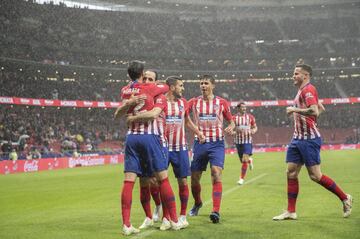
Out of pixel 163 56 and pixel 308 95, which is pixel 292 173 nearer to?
pixel 308 95

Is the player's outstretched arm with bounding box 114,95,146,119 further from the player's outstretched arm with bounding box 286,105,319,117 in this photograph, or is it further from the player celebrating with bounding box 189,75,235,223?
the player's outstretched arm with bounding box 286,105,319,117

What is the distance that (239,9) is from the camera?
252 feet

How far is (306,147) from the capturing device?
8.39 m

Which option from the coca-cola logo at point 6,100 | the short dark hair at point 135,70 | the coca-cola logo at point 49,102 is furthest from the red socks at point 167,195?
the coca-cola logo at point 49,102

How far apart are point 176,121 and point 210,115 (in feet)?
2.08

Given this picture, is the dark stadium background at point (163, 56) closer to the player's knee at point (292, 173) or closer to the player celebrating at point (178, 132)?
the player celebrating at point (178, 132)

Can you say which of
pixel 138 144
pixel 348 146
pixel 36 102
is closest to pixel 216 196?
pixel 138 144

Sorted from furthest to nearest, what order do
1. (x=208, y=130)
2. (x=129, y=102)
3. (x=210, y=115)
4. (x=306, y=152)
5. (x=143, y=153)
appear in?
(x=210, y=115)
(x=208, y=130)
(x=306, y=152)
(x=143, y=153)
(x=129, y=102)

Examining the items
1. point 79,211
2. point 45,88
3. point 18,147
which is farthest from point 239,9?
point 79,211

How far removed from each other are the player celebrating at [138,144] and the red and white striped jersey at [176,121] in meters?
1.74

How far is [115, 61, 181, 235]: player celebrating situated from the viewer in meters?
7.25

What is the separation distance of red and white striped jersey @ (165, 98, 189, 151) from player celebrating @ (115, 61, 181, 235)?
1743 millimetres

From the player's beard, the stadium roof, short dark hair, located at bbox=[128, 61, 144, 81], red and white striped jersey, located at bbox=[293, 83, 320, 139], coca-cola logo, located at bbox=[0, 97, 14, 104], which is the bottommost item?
red and white striped jersey, located at bbox=[293, 83, 320, 139]

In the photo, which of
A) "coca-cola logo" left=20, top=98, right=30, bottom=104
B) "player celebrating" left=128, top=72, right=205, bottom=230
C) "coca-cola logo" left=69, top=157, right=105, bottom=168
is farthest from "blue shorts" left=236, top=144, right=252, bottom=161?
"coca-cola logo" left=20, top=98, right=30, bottom=104
